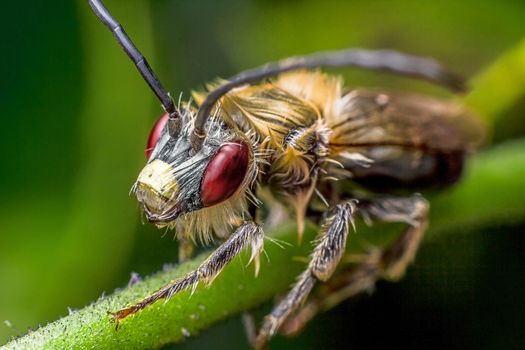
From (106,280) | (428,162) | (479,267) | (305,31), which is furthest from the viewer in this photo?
(305,31)

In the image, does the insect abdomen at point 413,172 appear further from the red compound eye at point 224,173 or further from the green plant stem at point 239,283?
the red compound eye at point 224,173

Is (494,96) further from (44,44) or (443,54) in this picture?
(44,44)

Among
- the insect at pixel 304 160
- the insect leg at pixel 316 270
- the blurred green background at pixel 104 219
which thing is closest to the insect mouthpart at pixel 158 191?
the insect at pixel 304 160

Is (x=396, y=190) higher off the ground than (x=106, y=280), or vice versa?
(x=106, y=280)

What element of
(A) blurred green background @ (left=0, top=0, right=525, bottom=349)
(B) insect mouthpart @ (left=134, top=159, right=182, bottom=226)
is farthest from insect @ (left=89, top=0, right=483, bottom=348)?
(A) blurred green background @ (left=0, top=0, right=525, bottom=349)

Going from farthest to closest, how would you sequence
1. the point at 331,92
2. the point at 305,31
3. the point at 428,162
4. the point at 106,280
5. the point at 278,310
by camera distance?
the point at 305,31 < the point at 106,280 < the point at 428,162 < the point at 331,92 < the point at 278,310

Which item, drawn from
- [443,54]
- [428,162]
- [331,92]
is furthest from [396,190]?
[443,54]

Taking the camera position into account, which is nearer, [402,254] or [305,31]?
[402,254]
